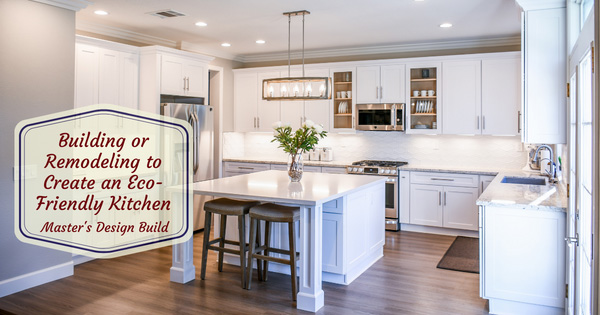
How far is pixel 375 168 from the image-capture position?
637 cm

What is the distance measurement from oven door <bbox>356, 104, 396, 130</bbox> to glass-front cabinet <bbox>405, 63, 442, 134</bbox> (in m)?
0.23

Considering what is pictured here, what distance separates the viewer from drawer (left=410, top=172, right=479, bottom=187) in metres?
5.86

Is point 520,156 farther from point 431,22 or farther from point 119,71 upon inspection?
point 119,71

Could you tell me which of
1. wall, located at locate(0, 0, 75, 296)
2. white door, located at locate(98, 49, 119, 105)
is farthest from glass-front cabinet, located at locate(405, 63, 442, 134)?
wall, located at locate(0, 0, 75, 296)

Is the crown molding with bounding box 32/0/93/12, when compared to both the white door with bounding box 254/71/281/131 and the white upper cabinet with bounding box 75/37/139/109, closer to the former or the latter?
the white upper cabinet with bounding box 75/37/139/109

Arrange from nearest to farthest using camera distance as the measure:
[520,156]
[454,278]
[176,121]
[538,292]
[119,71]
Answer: [538,292], [454,278], [119,71], [176,121], [520,156]

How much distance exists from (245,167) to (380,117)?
217 cm

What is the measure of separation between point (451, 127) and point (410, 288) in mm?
2861

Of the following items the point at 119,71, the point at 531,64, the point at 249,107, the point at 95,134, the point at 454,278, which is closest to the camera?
the point at 531,64

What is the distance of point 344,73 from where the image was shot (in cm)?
688

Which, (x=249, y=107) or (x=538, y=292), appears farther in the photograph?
(x=249, y=107)

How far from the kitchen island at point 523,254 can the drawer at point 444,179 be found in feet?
7.96

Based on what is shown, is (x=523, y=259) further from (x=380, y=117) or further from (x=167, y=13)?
(x=167, y=13)

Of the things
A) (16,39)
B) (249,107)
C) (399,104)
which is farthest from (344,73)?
(16,39)
